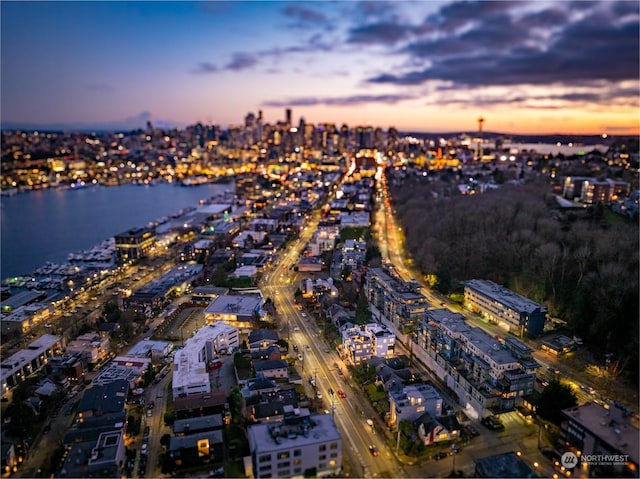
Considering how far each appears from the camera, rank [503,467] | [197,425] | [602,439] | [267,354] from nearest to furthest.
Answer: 1. [503,467]
2. [602,439]
3. [197,425]
4. [267,354]

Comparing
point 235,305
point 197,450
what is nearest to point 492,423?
point 197,450

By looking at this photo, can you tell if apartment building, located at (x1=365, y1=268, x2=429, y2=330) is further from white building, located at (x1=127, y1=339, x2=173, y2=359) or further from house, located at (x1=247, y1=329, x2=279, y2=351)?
white building, located at (x1=127, y1=339, x2=173, y2=359)

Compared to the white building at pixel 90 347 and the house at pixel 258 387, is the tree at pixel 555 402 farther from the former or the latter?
the white building at pixel 90 347

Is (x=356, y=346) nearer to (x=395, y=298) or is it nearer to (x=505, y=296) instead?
(x=395, y=298)

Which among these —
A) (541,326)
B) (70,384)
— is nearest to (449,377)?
(541,326)

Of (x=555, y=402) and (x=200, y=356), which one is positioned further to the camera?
(x=200, y=356)

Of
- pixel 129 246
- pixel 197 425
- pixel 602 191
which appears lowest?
pixel 197 425

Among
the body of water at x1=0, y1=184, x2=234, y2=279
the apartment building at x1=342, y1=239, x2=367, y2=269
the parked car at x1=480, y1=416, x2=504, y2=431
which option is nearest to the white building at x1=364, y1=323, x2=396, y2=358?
the parked car at x1=480, y1=416, x2=504, y2=431
